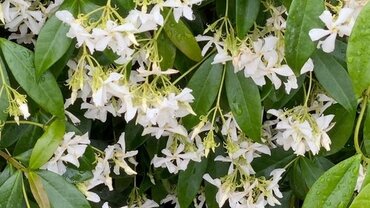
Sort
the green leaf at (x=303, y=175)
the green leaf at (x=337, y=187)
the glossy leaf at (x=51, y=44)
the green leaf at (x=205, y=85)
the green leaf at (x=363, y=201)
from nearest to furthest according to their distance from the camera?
the green leaf at (x=363, y=201) → the green leaf at (x=337, y=187) → the glossy leaf at (x=51, y=44) → the green leaf at (x=205, y=85) → the green leaf at (x=303, y=175)

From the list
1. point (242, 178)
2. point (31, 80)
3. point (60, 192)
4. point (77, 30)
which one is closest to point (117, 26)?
point (77, 30)

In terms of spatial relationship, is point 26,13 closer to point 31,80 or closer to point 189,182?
point 31,80

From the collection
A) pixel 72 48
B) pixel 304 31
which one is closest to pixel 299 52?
pixel 304 31

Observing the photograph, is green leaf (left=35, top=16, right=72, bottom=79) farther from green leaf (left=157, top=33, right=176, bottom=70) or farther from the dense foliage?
green leaf (left=157, top=33, right=176, bottom=70)

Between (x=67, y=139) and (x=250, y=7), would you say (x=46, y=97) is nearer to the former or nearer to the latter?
(x=67, y=139)

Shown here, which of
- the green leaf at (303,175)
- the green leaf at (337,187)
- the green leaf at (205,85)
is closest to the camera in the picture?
the green leaf at (337,187)

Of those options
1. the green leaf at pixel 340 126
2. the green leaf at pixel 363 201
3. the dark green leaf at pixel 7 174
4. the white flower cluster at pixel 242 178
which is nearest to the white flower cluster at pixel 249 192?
the white flower cluster at pixel 242 178

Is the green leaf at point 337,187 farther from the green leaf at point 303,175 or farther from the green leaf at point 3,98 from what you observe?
the green leaf at point 3,98
